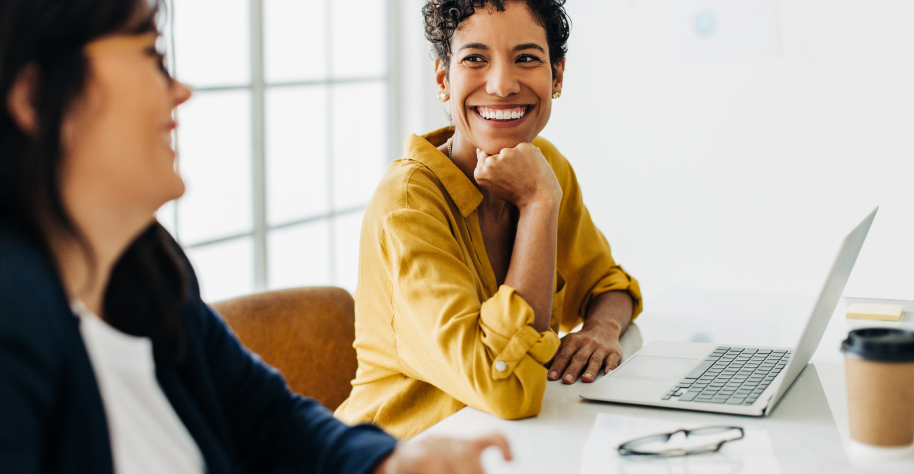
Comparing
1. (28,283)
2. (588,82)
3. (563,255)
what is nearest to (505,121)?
(563,255)

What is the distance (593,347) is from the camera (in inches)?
55.1

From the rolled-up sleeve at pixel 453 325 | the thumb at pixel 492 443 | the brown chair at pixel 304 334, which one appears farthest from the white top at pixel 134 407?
the brown chair at pixel 304 334

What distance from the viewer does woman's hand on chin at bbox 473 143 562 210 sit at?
4.69 ft

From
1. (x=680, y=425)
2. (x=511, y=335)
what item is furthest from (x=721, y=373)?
(x=511, y=335)

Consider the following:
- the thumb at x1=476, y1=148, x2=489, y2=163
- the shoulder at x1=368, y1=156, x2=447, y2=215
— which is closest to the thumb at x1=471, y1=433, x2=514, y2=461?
the shoulder at x1=368, y1=156, x2=447, y2=215

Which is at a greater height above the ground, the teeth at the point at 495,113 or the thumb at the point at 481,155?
the teeth at the point at 495,113

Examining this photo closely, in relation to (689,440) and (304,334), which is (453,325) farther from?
Result: (304,334)

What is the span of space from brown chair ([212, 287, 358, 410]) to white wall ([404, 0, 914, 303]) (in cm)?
161

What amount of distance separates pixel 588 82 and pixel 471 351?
2277 mm

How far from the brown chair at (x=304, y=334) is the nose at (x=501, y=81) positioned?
563mm

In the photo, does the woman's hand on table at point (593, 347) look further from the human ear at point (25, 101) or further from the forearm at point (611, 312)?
the human ear at point (25, 101)

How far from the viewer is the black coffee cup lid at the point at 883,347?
0.90 meters

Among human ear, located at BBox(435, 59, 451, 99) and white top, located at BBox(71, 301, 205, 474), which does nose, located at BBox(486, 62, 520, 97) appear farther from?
white top, located at BBox(71, 301, 205, 474)

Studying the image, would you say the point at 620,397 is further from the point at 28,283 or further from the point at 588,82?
the point at 588,82
